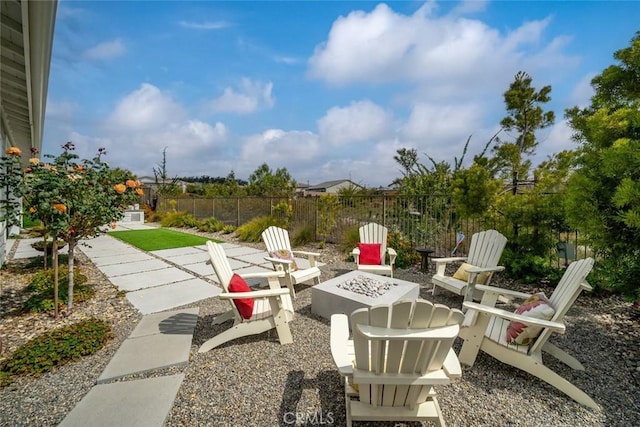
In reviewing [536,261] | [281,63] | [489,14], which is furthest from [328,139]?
[536,261]

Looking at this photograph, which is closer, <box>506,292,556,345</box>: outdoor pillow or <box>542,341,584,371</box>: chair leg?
<box>506,292,556,345</box>: outdoor pillow

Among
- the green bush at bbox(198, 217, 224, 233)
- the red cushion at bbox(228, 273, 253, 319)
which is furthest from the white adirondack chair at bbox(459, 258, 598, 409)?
the green bush at bbox(198, 217, 224, 233)

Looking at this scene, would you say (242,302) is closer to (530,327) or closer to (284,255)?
(284,255)

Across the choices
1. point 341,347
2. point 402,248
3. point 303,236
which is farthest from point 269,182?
point 341,347

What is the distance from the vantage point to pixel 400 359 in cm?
139

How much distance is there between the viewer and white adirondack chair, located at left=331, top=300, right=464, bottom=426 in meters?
1.33

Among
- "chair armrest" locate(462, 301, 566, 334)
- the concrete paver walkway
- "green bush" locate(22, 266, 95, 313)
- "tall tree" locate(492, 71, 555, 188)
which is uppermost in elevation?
"tall tree" locate(492, 71, 555, 188)

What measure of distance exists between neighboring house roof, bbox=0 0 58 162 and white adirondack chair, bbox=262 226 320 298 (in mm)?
3142

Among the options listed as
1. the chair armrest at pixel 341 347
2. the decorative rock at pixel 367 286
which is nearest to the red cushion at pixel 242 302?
the chair armrest at pixel 341 347

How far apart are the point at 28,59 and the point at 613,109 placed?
251 inches

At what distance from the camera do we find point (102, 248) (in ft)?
22.7

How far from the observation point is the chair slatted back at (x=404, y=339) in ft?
4.33

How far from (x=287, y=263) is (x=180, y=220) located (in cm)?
1014

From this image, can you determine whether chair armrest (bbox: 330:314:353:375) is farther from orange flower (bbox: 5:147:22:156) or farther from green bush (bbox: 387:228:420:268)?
green bush (bbox: 387:228:420:268)
